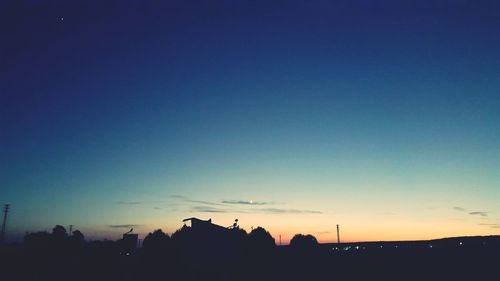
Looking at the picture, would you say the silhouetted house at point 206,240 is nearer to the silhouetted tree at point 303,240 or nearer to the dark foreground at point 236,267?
the dark foreground at point 236,267

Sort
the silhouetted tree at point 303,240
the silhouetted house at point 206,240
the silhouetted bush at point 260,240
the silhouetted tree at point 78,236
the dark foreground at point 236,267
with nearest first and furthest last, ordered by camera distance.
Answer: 1. the dark foreground at point 236,267
2. the silhouetted house at point 206,240
3. the silhouetted bush at point 260,240
4. the silhouetted tree at point 78,236
5. the silhouetted tree at point 303,240

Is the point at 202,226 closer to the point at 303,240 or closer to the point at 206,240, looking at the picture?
the point at 206,240

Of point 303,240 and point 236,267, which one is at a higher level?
point 303,240

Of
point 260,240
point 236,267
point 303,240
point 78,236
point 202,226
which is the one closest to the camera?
point 236,267

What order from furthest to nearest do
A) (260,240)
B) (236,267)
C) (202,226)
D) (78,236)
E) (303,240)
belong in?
1. (303,240)
2. (78,236)
3. (260,240)
4. (202,226)
5. (236,267)

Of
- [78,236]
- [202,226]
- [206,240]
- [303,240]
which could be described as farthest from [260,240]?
[78,236]

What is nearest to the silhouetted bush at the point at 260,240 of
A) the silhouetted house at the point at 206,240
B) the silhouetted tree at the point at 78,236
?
the silhouetted house at the point at 206,240

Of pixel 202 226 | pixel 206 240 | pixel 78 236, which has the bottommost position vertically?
pixel 206 240

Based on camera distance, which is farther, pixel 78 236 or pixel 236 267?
pixel 78 236

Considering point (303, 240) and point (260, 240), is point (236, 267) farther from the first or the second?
point (303, 240)

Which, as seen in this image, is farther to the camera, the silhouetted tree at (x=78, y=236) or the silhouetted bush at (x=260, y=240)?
the silhouetted tree at (x=78, y=236)

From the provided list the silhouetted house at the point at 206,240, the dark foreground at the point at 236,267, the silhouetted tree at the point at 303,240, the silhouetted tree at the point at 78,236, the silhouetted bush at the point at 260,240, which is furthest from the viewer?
the silhouetted tree at the point at 303,240

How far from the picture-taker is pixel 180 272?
1379 inches

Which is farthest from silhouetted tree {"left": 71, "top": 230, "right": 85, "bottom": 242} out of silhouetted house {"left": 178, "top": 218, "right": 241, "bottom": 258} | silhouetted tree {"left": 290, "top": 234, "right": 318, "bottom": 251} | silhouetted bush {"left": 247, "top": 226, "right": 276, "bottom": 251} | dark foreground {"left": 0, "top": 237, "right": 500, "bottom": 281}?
silhouetted tree {"left": 290, "top": 234, "right": 318, "bottom": 251}
